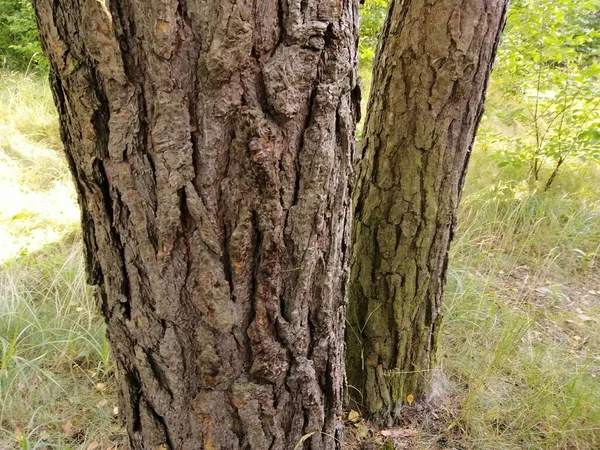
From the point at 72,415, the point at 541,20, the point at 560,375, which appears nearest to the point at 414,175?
the point at 560,375

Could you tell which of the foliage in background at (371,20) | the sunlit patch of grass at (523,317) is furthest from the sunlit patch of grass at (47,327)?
the foliage in background at (371,20)

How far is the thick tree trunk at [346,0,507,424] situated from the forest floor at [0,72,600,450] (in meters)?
0.29

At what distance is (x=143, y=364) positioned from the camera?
1.09 metres

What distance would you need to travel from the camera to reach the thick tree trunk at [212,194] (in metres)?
0.77

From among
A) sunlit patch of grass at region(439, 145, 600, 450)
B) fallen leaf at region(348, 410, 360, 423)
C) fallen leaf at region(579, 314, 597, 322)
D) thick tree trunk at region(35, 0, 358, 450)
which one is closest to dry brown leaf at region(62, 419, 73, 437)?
thick tree trunk at region(35, 0, 358, 450)

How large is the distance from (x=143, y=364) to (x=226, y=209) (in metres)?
0.49

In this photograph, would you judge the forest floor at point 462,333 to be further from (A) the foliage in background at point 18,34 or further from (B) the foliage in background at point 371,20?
(A) the foliage in background at point 18,34

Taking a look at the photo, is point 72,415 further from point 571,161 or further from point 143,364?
point 571,161

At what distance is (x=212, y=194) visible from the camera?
0.88 m

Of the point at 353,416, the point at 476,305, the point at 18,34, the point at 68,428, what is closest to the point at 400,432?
the point at 353,416

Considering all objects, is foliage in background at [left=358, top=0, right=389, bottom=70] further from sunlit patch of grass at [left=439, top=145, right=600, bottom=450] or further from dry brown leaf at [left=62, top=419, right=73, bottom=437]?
dry brown leaf at [left=62, top=419, right=73, bottom=437]

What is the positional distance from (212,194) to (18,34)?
26.4 ft

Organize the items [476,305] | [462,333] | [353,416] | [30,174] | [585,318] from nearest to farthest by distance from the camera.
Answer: [353,416] → [462,333] → [476,305] → [585,318] → [30,174]

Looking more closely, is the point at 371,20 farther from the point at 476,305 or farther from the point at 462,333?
the point at 462,333
